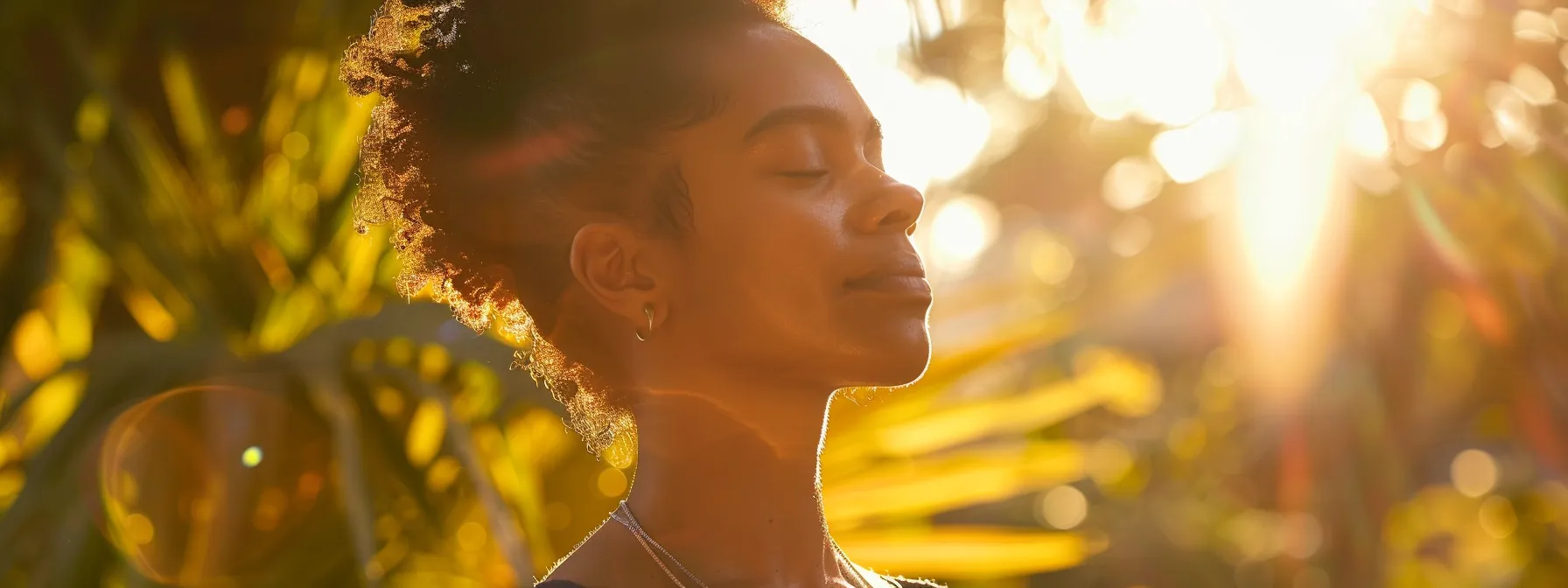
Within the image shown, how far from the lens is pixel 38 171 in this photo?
9.66 feet

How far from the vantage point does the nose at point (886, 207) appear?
150 centimetres

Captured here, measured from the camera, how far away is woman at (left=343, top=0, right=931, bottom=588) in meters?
1.51

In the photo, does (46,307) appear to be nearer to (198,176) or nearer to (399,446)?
(198,176)

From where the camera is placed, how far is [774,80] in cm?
158

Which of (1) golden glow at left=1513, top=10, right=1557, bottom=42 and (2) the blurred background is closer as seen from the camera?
(2) the blurred background

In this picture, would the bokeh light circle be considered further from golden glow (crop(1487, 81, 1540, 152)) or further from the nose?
golden glow (crop(1487, 81, 1540, 152))

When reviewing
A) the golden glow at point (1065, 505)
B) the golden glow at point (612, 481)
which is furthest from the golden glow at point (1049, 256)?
the golden glow at point (612, 481)

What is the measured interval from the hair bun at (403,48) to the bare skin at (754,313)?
0.32m

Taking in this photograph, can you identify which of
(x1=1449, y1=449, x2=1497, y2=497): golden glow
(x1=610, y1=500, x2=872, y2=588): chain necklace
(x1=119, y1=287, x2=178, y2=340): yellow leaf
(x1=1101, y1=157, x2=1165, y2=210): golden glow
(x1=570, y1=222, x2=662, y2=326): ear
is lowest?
(x1=119, y1=287, x2=178, y2=340): yellow leaf

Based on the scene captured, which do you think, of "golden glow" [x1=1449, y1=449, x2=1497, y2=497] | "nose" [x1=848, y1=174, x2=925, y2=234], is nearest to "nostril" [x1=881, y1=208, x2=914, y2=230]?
"nose" [x1=848, y1=174, x2=925, y2=234]

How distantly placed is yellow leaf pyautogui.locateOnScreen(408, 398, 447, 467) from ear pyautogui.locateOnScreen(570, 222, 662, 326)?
48.5 inches

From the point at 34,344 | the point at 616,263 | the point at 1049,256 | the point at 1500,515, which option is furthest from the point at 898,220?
the point at 1500,515

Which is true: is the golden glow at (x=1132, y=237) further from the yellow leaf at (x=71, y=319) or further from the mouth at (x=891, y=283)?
the mouth at (x=891, y=283)

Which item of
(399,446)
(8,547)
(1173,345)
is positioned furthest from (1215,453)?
(8,547)
